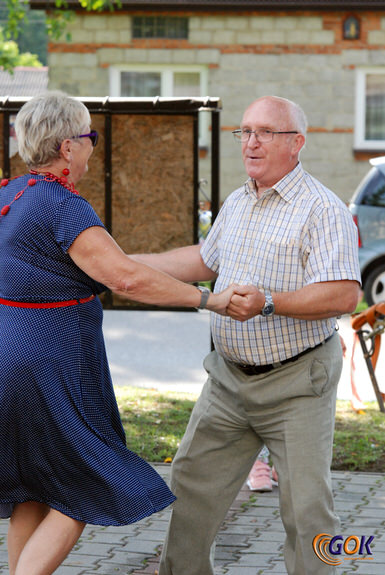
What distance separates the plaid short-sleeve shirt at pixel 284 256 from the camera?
3.54 m

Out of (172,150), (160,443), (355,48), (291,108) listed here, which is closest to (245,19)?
(355,48)

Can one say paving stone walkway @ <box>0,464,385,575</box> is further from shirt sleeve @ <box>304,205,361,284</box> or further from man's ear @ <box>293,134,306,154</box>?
man's ear @ <box>293,134,306,154</box>

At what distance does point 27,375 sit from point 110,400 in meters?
0.40

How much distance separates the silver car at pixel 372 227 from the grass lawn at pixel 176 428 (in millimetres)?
5015

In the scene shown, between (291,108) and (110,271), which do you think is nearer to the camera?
(110,271)

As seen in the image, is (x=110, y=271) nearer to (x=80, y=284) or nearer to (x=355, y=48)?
(x=80, y=284)

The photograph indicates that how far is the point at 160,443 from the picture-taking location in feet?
21.6

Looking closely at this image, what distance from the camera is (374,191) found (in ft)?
41.3

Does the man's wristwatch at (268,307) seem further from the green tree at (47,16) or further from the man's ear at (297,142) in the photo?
the green tree at (47,16)

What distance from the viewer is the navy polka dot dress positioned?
3383 mm

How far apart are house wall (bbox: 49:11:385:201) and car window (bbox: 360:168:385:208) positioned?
5567 mm

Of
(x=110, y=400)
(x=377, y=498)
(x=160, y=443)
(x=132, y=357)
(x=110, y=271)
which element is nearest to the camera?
(x=110, y=271)

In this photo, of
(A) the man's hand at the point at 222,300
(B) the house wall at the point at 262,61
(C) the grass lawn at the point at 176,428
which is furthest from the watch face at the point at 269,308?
(B) the house wall at the point at 262,61

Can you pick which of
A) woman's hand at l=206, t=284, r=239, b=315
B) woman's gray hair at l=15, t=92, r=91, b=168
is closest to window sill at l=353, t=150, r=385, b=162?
woman's hand at l=206, t=284, r=239, b=315
